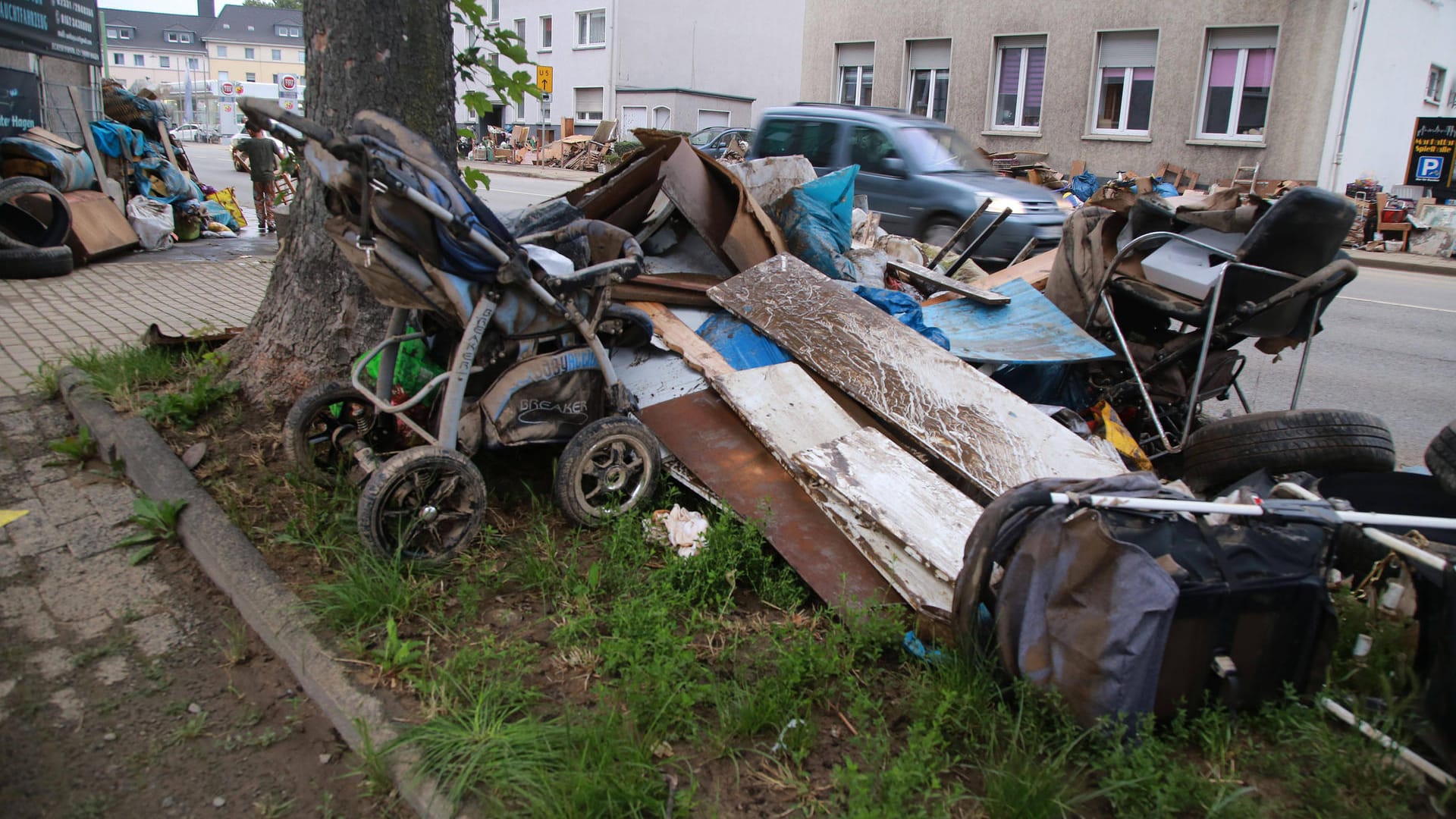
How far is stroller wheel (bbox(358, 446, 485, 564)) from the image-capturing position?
3.16 m

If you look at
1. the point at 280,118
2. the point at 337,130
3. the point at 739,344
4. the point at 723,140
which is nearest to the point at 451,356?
the point at 280,118

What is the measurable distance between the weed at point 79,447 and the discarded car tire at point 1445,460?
5.55 m

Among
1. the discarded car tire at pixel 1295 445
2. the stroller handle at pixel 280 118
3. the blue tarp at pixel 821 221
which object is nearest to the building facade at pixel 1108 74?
the blue tarp at pixel 821 221

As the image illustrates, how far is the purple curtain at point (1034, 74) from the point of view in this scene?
22.3 m

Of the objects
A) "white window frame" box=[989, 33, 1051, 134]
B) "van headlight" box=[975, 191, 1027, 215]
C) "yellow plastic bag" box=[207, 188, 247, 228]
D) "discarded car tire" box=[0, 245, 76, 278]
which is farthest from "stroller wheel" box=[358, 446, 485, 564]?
"white window frame" box=[989, 33, 1051, 134]

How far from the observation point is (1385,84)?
19562 millimetres

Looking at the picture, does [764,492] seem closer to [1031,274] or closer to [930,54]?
[1031,274]

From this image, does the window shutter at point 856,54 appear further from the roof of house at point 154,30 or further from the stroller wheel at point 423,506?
the roof of house at point 154,30

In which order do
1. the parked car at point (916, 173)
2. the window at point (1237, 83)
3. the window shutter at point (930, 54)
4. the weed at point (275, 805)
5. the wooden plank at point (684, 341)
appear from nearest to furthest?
the weed at point (275, 805) → the wooden plank at point (684, 341) → the parked car at point (916, 173) → the window at point (1237, 83) → the window shutter at point (930, 54)

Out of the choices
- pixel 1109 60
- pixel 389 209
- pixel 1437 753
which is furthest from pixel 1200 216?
pixel 1109 60

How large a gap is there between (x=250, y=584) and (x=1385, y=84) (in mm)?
23547

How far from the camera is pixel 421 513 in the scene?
129 inches

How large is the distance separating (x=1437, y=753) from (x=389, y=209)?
3398mm

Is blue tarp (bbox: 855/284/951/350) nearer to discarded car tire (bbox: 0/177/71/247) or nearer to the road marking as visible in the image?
discarded car tire (bbox: 0/177/71/247)
